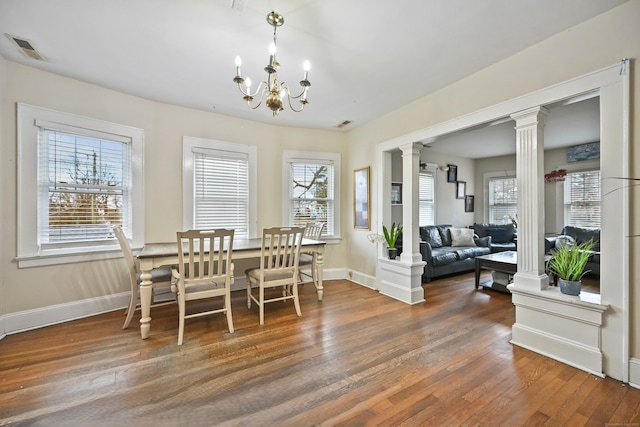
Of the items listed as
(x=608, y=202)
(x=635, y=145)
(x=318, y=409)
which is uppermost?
(x=635, y=145)

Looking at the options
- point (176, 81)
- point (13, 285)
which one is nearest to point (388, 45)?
point (176, 81)

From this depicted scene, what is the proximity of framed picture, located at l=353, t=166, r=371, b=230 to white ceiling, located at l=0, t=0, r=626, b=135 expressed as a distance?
4.69ft

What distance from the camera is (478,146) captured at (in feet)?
17.9

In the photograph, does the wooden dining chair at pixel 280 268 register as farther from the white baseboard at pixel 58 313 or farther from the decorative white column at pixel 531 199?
the decorative white column at pixel 531 199

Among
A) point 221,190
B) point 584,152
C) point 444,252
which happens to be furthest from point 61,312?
point 584,152

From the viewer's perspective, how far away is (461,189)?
6.46 meters

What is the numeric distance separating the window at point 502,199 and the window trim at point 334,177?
448 centimetres

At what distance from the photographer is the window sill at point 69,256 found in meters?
2.60

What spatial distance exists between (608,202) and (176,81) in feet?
13.1

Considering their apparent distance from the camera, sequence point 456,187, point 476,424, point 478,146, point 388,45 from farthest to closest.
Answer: point 456,187 → point 478,146 → point 388,45 → point 476,424

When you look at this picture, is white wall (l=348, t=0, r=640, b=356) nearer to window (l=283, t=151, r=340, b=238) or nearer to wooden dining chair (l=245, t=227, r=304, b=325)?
window (l=283, t=151, r=340, b=238)

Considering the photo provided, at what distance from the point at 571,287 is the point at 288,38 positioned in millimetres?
3013

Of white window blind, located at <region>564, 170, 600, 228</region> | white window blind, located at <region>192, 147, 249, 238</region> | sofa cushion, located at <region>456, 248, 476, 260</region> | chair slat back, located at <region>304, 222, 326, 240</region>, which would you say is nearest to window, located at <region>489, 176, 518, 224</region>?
white window blind, located at <region>564, 170, 600, 228</region>

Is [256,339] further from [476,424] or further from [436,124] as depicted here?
[436,124]
